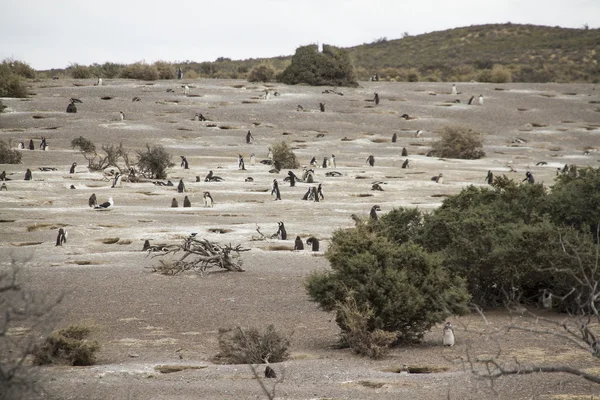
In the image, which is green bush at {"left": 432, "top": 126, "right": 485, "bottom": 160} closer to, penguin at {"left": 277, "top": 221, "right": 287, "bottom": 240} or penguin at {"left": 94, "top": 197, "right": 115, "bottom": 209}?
penguin at {"left": 94, "top": 197, "right": 115, "bottom": 209}

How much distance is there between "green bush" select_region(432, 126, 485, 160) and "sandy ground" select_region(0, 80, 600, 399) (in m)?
0.96

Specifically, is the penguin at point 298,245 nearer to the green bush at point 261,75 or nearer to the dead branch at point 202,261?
the dead branch at point 202,261

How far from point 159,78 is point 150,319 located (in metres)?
47.6

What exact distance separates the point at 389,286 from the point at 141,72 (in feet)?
163

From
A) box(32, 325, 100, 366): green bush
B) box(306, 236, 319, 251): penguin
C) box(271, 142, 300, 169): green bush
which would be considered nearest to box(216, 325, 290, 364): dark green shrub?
box(32, 325, 100, 366): green bush

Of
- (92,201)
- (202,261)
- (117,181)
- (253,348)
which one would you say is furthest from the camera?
(117,181)

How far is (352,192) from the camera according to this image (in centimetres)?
3008

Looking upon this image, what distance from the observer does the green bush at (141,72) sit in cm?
5966

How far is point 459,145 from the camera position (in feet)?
137

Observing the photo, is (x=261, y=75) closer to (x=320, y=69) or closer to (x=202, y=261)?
(x=320, y=69)

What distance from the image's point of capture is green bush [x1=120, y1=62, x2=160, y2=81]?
59.7 meters

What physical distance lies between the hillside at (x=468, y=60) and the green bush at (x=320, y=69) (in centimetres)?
862

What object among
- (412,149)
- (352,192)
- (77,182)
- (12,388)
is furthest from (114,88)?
(12,388)

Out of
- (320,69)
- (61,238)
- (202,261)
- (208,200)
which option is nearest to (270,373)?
(202,261)
